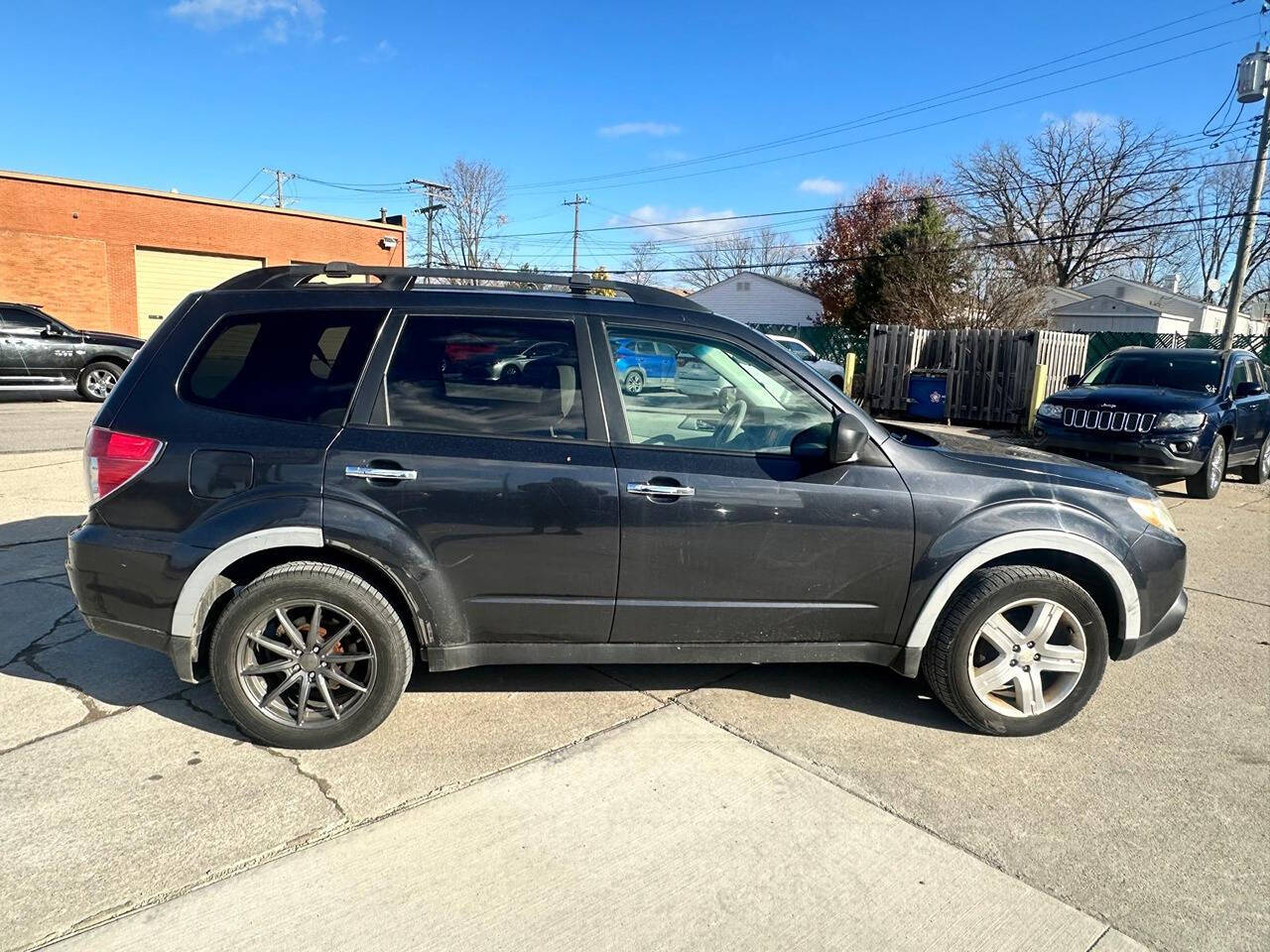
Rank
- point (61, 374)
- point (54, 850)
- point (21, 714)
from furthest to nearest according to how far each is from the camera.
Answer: point (61, 374) < point (21, 714) < point (54, 850)

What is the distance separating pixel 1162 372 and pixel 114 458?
35.5 feet

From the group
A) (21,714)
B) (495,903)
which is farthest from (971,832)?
(21,714)

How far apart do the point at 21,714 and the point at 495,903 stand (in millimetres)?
2389

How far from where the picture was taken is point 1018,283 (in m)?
20.8

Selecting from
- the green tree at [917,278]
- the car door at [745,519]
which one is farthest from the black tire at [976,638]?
the green tree at [917,278]

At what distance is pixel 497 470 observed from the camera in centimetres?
323

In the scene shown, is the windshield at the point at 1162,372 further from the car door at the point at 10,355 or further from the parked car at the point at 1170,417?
the car door at the point at 10,355

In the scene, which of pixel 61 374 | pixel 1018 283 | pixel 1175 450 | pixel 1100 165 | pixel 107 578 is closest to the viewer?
pixel 107 578

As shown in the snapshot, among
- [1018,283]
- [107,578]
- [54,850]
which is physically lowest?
[54,850]

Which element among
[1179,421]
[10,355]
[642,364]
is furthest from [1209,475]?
[10,355]

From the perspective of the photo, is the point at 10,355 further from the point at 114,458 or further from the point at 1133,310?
the point at 1133,310

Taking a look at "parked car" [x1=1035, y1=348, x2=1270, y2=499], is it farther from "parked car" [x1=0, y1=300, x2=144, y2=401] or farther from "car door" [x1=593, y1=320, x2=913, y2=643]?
"parked car" [x1=0, y1=300, x2=144, y2=401]

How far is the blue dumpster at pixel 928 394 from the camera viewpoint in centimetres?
1655

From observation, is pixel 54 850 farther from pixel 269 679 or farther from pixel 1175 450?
pixel 1175 450
